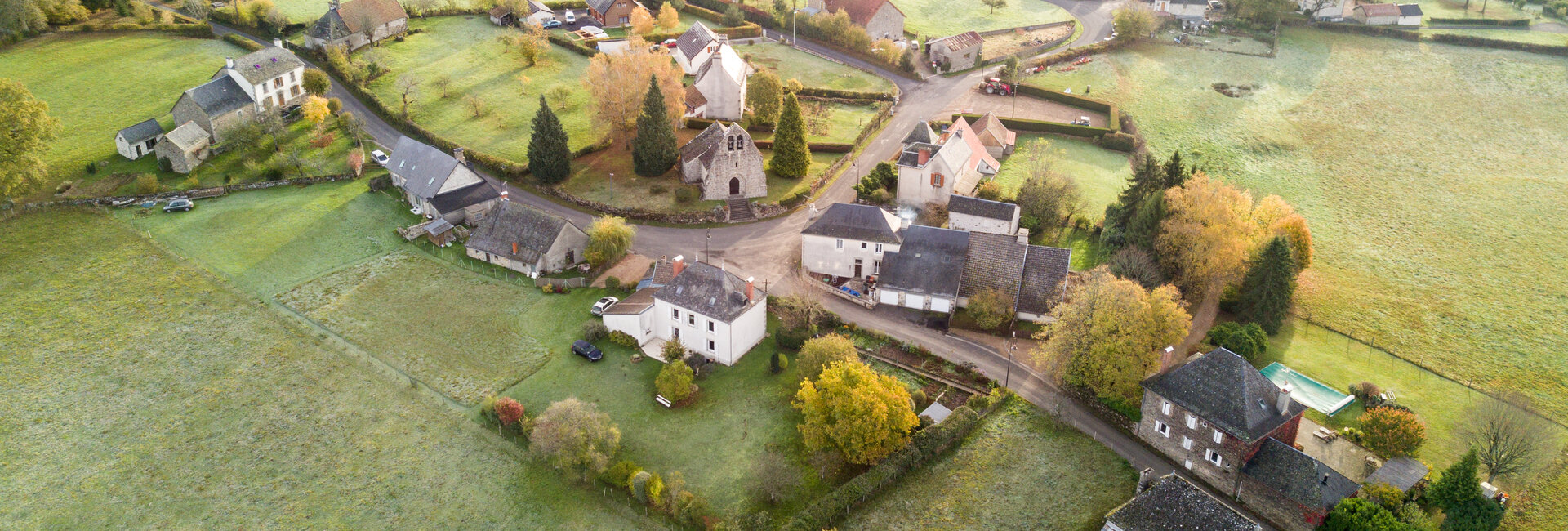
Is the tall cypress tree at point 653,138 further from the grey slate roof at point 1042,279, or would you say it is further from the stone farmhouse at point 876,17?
the stone farmhouse at point 876,17

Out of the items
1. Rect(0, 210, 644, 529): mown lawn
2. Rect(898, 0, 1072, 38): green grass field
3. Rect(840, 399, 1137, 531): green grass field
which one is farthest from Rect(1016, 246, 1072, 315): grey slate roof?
Rect(898, 0, 1072, 38): green grass field

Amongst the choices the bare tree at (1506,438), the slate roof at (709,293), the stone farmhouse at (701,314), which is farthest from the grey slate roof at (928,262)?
the bare tree at (1506,438)

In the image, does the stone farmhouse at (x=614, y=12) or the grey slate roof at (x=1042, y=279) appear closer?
the grey slate roof at (x=1042, y=279)

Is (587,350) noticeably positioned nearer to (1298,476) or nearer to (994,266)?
(994,266)

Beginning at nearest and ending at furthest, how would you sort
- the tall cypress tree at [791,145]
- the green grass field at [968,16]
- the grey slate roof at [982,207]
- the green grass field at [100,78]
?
the grey slate roof at [982,207] → the tall cypress tree at [791,145] → the green grass field at [100,78] → the green grass field at [968,16]

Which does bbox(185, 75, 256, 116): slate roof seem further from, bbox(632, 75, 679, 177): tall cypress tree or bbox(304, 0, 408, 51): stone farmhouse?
bbox(632, 75, 679, 177): tall cypress tree

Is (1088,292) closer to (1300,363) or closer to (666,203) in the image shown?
(1300,363)

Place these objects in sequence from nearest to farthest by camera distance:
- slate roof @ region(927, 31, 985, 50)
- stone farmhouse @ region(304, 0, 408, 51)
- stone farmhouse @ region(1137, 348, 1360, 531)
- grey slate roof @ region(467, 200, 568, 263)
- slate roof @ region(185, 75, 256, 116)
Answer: stone farmhouse @ region(1137, 348, 1360, 531) < grey slate roof @ region(467, 200, 568, 263) < slate roof @ region(185, 75, 256, 116) < stone farmhouse @ region(304, 0, 408, 51) < slate roof @ region(927, 31, 985, 50)
